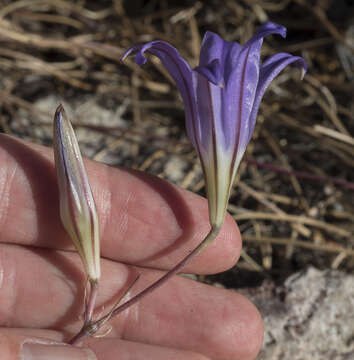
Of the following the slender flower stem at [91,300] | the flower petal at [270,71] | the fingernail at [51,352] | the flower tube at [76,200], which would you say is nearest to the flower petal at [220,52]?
the flower petal at [270,71]

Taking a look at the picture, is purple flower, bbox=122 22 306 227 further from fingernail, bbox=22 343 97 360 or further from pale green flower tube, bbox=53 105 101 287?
fingernail, bbox=22 343 97 360

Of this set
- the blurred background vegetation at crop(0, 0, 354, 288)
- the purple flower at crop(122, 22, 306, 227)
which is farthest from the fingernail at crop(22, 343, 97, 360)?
the blurred background vegetation at crop(0, 0, 354, 288)

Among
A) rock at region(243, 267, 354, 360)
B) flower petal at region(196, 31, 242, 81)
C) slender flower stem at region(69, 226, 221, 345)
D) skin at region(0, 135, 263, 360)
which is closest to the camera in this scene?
flower petal at region(196, 31, 242, 81)

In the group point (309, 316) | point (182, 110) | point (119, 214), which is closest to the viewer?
point (119, 214)

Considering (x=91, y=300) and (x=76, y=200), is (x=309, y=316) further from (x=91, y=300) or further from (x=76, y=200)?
(x=76, y=200)

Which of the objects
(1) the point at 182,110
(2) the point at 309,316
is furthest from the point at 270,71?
(1) the point at 182,110

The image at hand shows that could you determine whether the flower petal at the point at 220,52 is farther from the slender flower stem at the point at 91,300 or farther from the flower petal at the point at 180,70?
the slender flower stem at the point at 91,300
